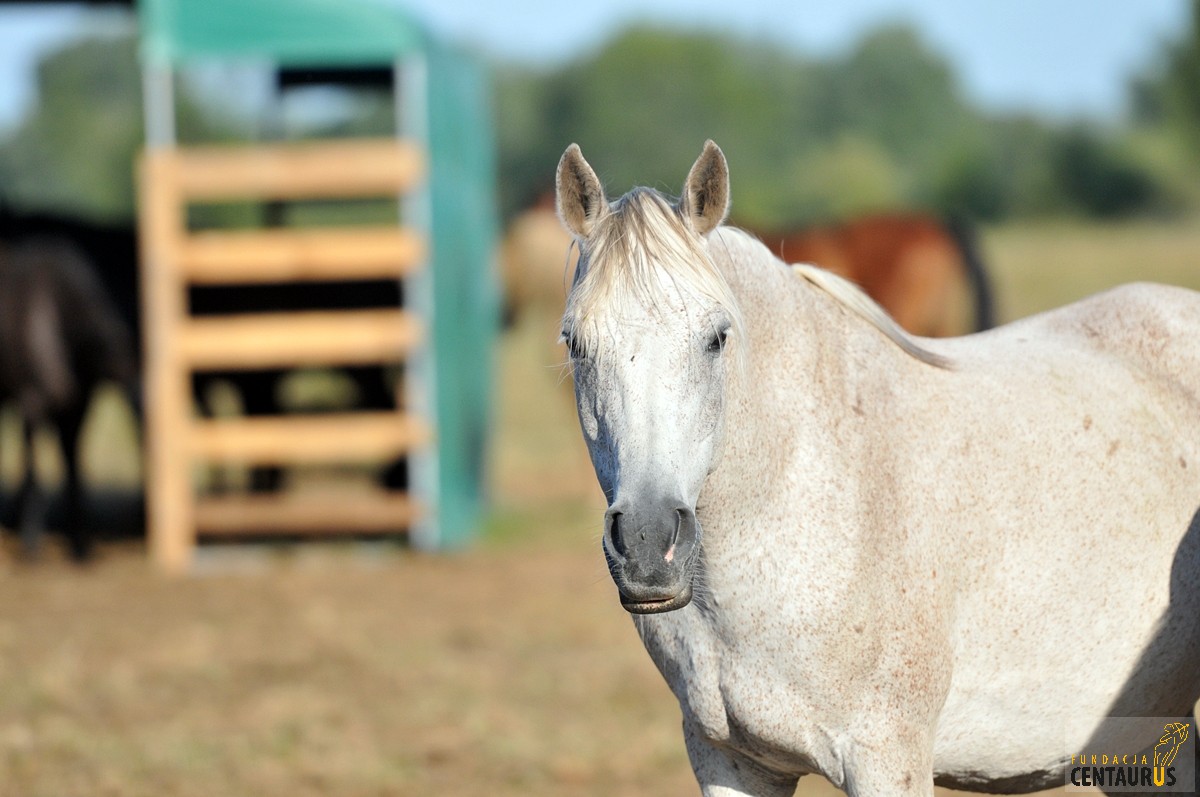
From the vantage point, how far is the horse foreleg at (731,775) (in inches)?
104

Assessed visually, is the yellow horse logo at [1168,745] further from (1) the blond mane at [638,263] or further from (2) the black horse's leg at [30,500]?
(2) the black horse's leg at [30,500]

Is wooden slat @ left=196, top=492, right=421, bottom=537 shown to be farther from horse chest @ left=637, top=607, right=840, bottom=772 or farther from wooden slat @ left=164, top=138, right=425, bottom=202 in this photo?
horse chest @ left=637, top=607, right=840, bottom=772

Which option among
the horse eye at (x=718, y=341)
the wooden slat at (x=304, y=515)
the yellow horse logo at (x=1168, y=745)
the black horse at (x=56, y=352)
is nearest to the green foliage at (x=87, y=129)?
the black horse at (x=56, y=352)

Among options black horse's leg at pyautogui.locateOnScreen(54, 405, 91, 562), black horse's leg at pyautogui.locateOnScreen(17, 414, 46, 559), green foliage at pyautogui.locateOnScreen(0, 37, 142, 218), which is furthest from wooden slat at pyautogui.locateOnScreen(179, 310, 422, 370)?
green foliage at pyautogui.locateOnScreen(0, 37, 142, 218)

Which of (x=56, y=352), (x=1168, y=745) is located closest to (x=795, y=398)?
(x=1168, y=745)

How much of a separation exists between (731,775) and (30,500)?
25.3ft

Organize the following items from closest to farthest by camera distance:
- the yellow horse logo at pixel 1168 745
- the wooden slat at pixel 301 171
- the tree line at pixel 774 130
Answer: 1. the yellow horse logo at pixel 1168 745
2. the wooden slat at pixel 301 171
3. the tree line at pixel 774 130

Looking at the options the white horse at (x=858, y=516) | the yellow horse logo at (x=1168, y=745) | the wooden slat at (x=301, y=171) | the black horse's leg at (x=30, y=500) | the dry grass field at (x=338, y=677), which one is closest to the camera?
the white horse at (x=858, y=516)

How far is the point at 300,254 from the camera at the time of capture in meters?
8.54

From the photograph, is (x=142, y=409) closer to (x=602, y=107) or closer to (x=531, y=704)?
(x=531, y=704)

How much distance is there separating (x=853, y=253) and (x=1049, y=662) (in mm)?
6958

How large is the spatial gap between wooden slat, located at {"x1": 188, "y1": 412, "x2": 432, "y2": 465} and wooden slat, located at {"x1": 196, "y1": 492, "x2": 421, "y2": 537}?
1.33ft

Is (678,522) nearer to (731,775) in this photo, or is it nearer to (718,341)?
(718,341)

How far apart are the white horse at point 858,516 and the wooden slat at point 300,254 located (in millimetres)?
6076
